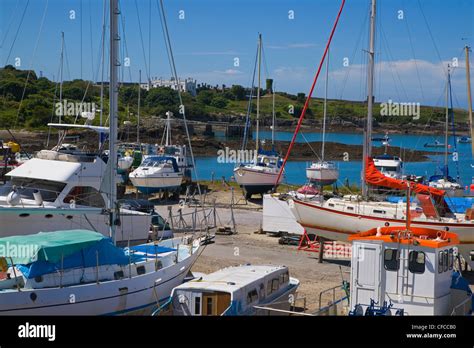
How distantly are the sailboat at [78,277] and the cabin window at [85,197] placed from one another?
4.86 m

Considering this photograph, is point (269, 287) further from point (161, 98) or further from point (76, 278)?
point (161, 98)

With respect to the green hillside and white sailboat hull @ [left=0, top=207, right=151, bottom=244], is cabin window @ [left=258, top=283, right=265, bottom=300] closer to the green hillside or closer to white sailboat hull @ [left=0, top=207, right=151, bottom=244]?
white sailboat hull @ [left=0, top=207, right=151, bottom=244]

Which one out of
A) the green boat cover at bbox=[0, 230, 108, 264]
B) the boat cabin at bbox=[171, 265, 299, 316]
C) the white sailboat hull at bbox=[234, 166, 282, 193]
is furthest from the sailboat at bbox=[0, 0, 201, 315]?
the white sailboat hull at bbox=[234, 166, 282, 193]

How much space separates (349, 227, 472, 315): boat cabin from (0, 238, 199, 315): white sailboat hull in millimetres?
4529

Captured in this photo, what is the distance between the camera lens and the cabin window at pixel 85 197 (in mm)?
22531

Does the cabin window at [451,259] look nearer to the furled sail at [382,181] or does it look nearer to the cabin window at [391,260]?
the cabin window at [391,260]

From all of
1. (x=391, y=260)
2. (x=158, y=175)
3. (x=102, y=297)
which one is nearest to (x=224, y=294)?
(x=102, y=297)

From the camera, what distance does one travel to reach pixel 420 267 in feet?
51.8

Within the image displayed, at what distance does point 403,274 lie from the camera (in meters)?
15.8

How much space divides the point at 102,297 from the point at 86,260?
0.88 metres
